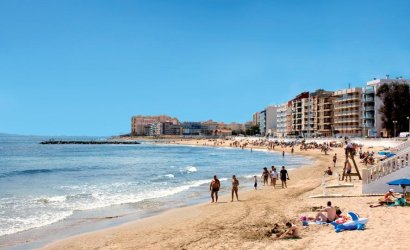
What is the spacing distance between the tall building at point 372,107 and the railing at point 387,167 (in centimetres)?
7861

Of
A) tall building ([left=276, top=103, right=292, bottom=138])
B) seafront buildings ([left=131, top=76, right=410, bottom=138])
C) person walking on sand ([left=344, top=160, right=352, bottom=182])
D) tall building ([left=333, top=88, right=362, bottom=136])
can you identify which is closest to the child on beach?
person walking on sand ([left=344, top=160, right=352, bottom=182])

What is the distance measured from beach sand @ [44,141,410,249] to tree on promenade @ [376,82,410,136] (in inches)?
2711

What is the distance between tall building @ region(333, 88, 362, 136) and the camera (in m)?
101

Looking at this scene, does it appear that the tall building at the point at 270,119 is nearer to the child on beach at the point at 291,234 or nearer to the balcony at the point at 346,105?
the balcony at the point at 346,105

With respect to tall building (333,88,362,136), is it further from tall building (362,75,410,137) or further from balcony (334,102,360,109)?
tall building (362,75,410,137)

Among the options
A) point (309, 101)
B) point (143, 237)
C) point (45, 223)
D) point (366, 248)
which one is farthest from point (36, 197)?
point (309, 101)

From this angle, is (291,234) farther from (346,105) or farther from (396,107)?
(346,105)

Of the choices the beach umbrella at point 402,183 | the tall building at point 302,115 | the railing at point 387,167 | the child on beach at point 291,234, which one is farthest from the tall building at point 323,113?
the child on beach at point 291,234

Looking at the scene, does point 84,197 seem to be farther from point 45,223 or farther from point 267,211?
point 267,211

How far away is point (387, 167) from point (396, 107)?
71878 millimetres

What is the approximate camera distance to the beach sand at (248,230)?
1091 cm

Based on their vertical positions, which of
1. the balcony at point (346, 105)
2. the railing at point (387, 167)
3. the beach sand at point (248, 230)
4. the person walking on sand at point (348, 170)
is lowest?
the beach sand at point (248, 230)

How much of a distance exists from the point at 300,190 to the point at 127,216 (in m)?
9.89

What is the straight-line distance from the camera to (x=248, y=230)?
43.8ft
